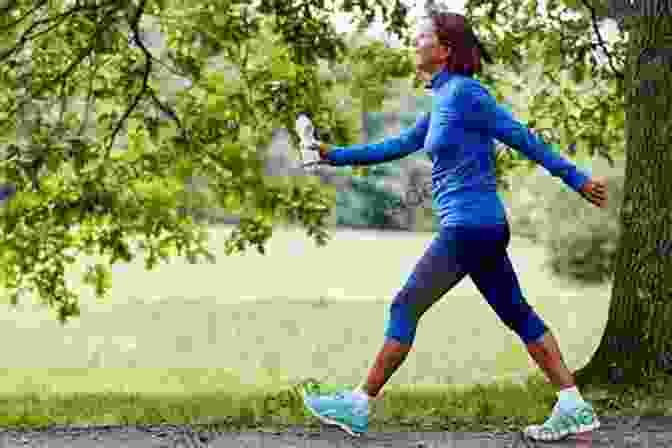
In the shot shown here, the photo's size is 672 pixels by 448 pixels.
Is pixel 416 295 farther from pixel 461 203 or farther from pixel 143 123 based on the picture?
pixel 143 123

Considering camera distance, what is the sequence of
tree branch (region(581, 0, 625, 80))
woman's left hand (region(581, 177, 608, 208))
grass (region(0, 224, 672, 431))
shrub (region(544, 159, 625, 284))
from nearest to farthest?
woman's left hand (region(581, 177, 608, 208)) → grass (region(0, 224, 672, 431)) → tree branch (region(581, 0, 625, 80)) → shrub (region(544, 159, 625, 284))

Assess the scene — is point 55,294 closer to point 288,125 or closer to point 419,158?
point 288,125

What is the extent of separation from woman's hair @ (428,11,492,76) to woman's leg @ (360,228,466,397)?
0.74 m

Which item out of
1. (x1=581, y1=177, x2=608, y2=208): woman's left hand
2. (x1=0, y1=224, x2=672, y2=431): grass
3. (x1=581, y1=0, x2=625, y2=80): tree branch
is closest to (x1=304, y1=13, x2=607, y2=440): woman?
(x1=581, y1=177, x2=608, y2=208): woman's left hand

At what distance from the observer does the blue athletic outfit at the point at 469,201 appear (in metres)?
4.72

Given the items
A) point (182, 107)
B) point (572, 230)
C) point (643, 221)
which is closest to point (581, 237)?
point (572, 230)

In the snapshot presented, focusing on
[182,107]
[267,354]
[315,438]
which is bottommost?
[267,354]

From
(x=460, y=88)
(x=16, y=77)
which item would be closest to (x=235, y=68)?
(x=16, y=77)

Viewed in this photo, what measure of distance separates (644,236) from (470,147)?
188 cm

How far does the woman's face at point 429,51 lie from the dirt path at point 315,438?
172 centimetres

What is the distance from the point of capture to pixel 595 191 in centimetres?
459

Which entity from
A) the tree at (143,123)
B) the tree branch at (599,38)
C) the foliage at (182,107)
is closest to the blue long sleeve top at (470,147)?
the tree branch at (599,38)

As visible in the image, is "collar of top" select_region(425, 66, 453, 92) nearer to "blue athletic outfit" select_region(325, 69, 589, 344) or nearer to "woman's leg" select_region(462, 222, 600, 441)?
"blue athletic outfit" select_region(325, 69, 589, 344)

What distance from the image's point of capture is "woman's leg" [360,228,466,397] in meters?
4.80
